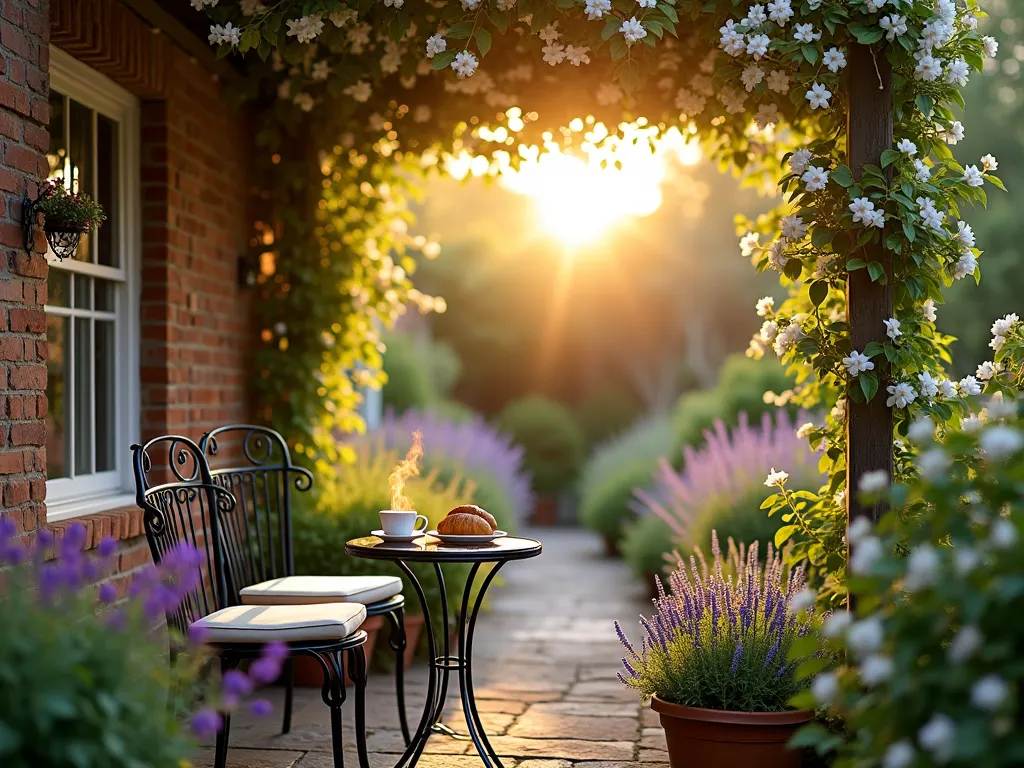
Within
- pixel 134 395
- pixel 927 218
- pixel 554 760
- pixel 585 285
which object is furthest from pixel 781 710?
pixel 585 285

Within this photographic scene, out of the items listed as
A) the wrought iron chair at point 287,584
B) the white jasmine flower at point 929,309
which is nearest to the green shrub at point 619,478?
the wrought iron chair at point 287,584

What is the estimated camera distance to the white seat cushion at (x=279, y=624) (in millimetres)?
2748

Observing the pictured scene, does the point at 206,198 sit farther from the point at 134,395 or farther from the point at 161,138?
the point at 134,395

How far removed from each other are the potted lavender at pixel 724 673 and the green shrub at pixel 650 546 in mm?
3109

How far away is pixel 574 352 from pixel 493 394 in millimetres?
1300

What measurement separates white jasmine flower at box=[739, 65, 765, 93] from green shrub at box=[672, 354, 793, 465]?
4.64 meters

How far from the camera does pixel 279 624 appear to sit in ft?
9.11

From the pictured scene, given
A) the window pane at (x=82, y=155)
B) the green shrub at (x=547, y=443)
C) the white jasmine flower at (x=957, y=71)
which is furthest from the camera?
the green shrub at (x=547, y=443)

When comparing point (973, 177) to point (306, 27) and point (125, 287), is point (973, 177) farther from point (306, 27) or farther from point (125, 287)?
point (125, 287)

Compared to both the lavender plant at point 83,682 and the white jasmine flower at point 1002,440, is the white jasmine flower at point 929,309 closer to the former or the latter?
the white jasmine flower at point 1002,440

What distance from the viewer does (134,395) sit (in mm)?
4062

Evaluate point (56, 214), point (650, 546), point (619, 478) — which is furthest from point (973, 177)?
point (619, 478)

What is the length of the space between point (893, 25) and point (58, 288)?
2.83m

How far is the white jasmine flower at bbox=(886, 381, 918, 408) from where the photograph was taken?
2.90 meters
